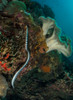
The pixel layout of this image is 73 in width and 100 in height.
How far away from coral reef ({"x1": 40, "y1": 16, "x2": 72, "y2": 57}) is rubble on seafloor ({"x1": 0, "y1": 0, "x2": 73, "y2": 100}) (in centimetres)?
44

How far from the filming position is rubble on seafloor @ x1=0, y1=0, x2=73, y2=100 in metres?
3.24

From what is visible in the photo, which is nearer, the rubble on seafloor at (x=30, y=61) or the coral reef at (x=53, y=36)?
the rubble on seafloor at (x=30, y=61)

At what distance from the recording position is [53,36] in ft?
15.3

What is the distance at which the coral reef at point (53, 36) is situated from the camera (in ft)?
14.6

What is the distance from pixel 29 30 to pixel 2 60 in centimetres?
153

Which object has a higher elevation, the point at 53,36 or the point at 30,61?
the point at 53,36

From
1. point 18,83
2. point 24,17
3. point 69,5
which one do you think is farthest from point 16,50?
point 69,5

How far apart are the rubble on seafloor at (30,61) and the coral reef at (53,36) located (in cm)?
44

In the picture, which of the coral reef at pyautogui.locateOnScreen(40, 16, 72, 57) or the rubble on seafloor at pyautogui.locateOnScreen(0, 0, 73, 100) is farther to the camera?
the coral reef at pyautogui.locateOnScreen(40, 16, 72, 57)

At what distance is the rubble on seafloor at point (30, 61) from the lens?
10.6 feet

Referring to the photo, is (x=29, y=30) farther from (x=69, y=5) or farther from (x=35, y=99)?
(x=69, y=5)

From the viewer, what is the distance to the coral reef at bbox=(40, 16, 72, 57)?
4449 millimetres

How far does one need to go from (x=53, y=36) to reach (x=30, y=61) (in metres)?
1.62

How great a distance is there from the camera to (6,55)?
124 inches
